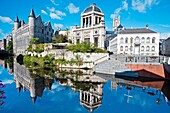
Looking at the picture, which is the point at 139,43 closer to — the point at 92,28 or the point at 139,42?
the point at 139,42

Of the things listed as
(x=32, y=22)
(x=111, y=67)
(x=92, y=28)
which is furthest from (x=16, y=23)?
(x=111, y=67)

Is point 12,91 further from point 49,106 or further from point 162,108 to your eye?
point 162,108

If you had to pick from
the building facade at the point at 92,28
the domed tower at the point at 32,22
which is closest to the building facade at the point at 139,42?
the building facade at the point at 92,28

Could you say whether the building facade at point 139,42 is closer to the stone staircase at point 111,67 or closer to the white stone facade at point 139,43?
the white stone facade at point 139,43

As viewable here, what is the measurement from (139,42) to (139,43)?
0.87 feet

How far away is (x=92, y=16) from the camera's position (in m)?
33.9

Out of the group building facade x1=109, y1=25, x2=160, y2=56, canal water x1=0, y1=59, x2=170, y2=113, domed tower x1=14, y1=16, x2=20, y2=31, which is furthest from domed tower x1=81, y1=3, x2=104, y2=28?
domed tower x1=14, y1=16, x2=20, y2=31

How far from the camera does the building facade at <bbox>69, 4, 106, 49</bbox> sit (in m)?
32.5

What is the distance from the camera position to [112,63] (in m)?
21.7

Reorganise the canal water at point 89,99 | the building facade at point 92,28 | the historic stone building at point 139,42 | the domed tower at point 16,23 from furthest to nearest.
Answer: the domed tower at point 16,23
the historic stone building at point 139,42
the building facade at point 92,28
the canal water at point 89,99

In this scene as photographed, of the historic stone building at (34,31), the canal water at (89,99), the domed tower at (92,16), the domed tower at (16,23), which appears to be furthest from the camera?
the domed tower at (16,23)

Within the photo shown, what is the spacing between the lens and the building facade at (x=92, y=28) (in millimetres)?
32469

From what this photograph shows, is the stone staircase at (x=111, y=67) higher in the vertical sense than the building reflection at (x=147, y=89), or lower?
higher

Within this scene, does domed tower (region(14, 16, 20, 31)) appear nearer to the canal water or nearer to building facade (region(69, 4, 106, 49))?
building facade (region(69, 4, 106, 49))
